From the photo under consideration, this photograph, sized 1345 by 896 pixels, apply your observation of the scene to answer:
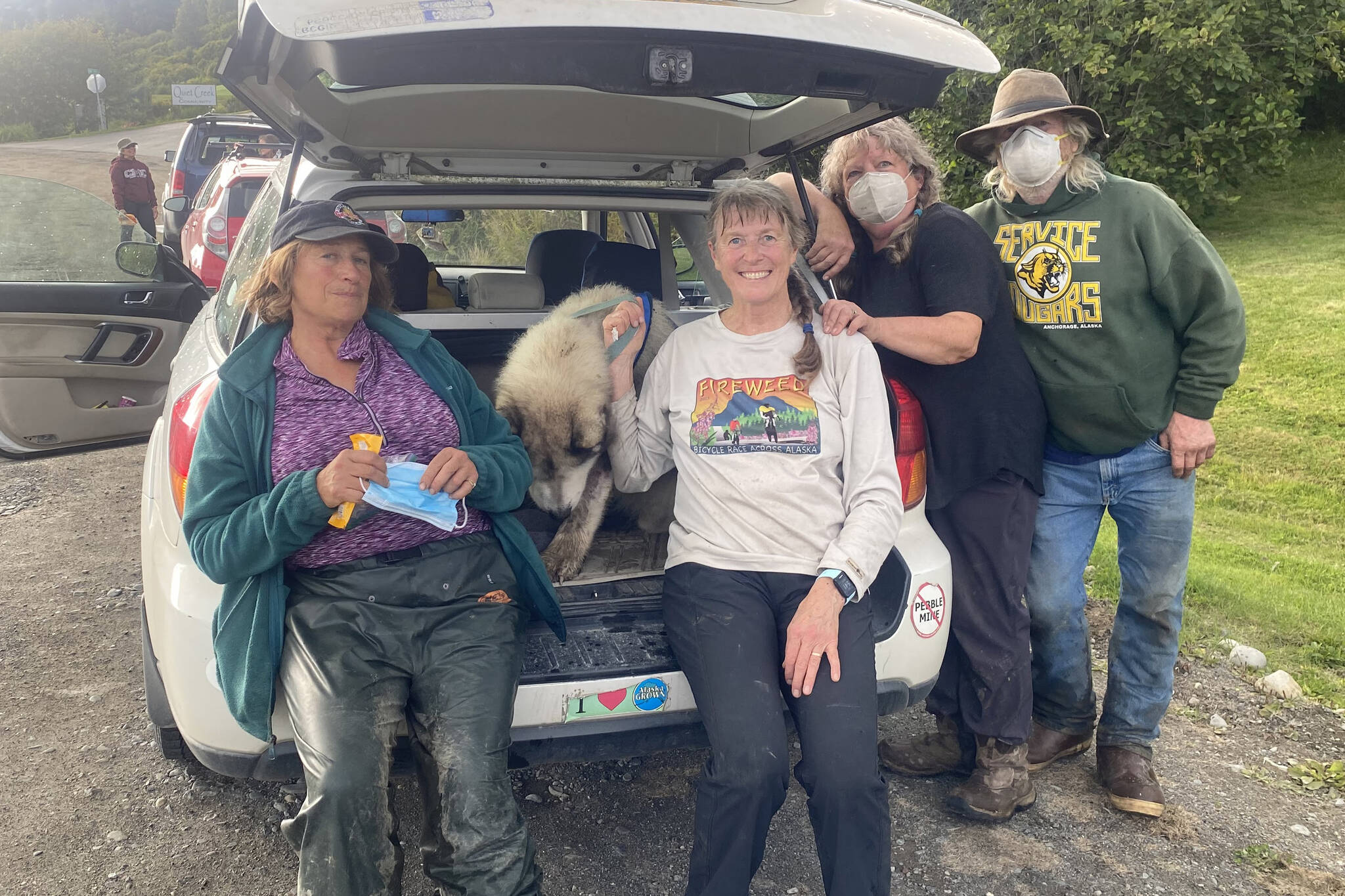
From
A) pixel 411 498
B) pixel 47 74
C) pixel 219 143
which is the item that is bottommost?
pixel 411 498

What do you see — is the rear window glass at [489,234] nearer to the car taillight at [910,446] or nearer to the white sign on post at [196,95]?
the car taillight at [910,446]

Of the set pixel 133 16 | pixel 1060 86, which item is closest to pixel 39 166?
pixel 1060 86

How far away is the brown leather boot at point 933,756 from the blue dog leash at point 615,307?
5.60ft

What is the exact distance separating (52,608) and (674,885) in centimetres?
352

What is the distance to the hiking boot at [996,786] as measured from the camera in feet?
10.3

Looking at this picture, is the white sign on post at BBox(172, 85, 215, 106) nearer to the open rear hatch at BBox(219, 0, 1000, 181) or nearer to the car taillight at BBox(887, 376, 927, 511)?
the open rear hatch at BBox(219, 0, 1000, 181)

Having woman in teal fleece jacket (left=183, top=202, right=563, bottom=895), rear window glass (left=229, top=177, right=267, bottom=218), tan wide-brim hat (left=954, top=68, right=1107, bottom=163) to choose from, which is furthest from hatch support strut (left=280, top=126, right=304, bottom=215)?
rear window glass (left=229, top=177, right=267, bottom=218)

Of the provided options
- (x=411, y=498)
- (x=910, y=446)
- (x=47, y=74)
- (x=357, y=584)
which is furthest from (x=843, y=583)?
(x=47, y=74)

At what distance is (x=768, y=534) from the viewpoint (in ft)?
9.15

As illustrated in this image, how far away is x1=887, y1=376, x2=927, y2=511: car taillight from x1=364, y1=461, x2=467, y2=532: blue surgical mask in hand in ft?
4.49

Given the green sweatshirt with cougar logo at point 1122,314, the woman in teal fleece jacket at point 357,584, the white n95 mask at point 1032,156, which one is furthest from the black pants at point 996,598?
the woman in teal fleece jacket at point 357,584

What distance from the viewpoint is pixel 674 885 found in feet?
9.29

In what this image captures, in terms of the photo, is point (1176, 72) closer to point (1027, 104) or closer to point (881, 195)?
point (1027, 104)

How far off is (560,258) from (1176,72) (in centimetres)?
1175
